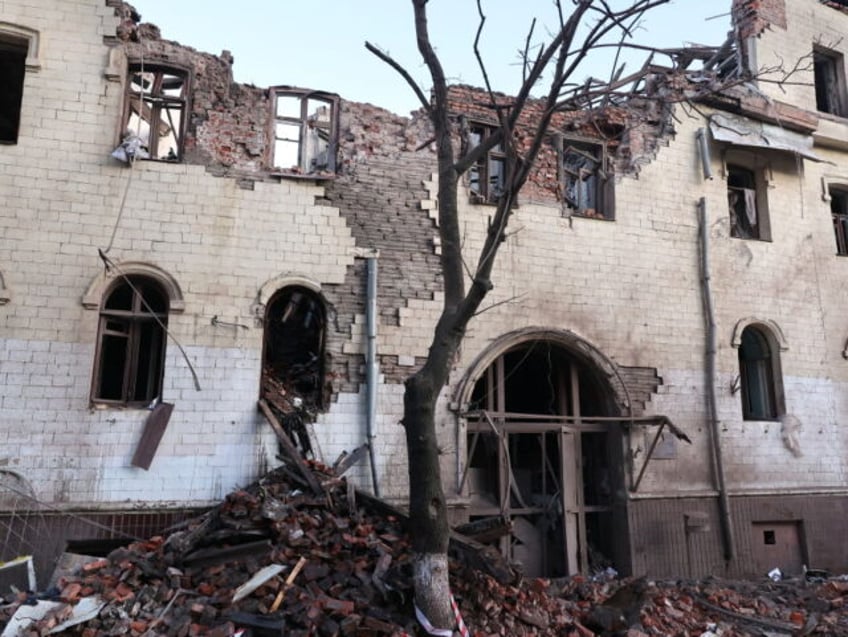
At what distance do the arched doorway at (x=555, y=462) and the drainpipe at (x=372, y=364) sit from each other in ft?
4.75

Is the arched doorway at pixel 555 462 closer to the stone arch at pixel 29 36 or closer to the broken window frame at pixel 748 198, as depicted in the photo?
the broken window frame at pixel 748 198

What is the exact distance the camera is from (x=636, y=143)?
37.6 feet

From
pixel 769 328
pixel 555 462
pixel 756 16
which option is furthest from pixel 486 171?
pixel 756 16

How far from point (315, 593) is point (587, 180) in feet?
27.1

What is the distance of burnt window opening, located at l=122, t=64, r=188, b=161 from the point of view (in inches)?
365

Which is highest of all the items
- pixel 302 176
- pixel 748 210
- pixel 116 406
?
pixel 748 210

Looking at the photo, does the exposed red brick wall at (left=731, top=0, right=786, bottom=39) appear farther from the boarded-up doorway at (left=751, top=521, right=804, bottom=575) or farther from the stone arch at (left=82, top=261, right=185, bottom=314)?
the stone arch at (left=82, top=261, right=185, bottom=314)

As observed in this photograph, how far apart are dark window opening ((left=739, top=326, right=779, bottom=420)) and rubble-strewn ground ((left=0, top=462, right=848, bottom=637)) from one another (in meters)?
3.88

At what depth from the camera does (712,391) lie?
1088cm

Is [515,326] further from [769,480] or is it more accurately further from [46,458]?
[46,458]

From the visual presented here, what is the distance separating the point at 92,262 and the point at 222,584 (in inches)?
180

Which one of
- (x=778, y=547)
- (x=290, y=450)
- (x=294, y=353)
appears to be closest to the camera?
(x=290, y=450)

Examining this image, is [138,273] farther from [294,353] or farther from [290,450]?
[290,450]

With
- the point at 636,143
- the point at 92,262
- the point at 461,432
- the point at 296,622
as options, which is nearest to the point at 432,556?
the point at 296,622
